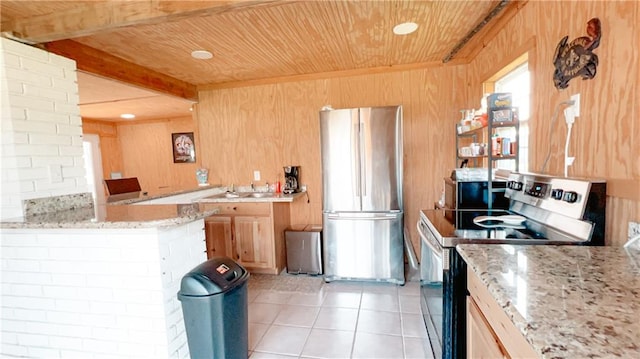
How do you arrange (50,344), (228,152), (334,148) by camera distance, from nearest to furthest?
(50,344) → (334,148) → (228,152)

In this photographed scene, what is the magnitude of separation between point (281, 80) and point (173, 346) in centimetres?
296

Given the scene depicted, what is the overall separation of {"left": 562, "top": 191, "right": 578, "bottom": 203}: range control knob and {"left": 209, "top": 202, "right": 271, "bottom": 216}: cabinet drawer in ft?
8.24

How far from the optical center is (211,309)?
1501 mm

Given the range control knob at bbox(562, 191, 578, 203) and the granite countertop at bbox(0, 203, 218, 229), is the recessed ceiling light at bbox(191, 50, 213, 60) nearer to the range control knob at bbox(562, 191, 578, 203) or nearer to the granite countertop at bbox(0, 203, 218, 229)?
the granite countertop at bbox(0, 203, 218, 229)

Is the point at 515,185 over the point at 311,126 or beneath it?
beneath

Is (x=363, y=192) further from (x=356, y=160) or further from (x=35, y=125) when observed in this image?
(x=35, y=125)

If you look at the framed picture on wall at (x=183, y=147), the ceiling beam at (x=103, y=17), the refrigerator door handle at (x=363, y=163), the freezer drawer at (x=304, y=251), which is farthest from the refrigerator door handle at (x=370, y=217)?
the framed picture on wall at (x=183, y=147)

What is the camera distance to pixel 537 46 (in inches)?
71.4

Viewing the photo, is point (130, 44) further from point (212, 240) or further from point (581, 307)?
point (581, 307)

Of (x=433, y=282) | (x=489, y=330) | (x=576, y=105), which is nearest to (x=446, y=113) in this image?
(x=576, y=105)

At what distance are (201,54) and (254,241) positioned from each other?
2.00 m

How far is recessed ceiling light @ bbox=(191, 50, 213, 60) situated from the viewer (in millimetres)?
2738

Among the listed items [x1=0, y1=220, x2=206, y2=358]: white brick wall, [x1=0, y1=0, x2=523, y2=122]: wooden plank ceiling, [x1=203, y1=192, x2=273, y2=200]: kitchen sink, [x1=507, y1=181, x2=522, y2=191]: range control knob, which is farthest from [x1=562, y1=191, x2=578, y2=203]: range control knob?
[x1=203, y1=192, x2=273, y2=200]: kitchen sink

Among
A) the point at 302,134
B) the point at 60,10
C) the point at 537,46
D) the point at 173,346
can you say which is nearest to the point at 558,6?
the point at 537,46
